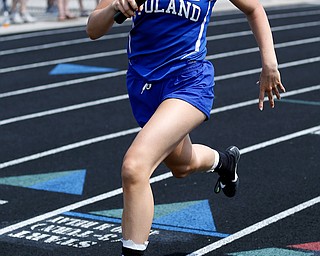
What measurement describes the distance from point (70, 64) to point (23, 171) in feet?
20.2

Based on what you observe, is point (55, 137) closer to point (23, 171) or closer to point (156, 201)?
point (23, 171)

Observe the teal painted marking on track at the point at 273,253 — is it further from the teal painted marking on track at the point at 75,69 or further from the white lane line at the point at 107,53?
the white lane line at the point at 107,53

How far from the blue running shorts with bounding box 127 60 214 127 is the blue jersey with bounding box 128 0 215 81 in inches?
1.6

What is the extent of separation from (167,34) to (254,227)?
5.45 ft

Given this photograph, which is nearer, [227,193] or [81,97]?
[227,193]

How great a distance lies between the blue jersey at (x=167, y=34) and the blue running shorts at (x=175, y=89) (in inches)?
1.6

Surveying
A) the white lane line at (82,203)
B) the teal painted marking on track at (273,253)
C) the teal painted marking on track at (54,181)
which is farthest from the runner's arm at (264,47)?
the teal painted marking on track at (54,181)

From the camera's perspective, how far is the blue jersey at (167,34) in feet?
16.3

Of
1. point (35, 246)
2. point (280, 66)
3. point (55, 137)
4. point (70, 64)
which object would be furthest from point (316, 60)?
point (35, 246)

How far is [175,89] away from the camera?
4.99 metres

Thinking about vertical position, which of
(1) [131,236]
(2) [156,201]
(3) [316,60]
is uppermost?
(1) [131,236]

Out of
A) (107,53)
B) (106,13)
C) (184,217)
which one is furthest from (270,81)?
(107,53)

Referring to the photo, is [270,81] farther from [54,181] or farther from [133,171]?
[54,181]

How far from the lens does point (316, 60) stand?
13.8 meters
